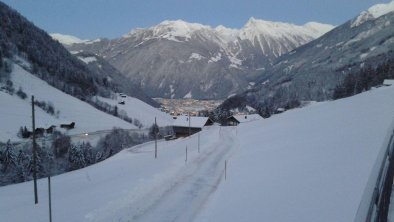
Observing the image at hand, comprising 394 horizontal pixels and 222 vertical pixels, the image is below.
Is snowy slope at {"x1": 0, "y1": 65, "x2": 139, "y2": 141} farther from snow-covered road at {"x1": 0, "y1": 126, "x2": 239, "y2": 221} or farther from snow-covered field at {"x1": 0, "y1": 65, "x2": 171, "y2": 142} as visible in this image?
snow-covered road at {"x1": 0, "y1": 126, "x2": 239, "y2": 221}

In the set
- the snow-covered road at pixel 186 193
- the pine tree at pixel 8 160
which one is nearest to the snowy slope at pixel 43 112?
the pine tree at pixel 8 160

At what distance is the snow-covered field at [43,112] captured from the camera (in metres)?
115

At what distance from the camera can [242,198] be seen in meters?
21.2

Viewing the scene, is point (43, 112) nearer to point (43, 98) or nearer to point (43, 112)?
point (43, 112)

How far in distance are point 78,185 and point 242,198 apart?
2227 centimetres

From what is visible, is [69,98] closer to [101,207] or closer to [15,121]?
[15,121]

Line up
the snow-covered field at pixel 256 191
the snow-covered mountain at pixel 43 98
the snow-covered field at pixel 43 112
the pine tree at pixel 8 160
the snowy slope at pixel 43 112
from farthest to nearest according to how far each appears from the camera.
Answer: the snow-covered mountain at pixel 43 98 < the snowy slope at pixel 43 112 < the snow-covered field at pixel 43 112 < the pine tree at pixel 8 160 < the snow-covered field at pixel 256 191

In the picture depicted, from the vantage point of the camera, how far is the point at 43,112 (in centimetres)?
13812

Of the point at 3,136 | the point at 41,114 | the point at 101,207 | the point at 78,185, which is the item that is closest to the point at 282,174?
the point at 101,207

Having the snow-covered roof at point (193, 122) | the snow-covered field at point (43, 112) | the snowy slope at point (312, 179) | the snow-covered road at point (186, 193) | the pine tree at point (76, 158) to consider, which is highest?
the snow-covered field at point (43, 112)

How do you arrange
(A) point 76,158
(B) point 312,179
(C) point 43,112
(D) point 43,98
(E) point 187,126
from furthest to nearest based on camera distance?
(D) point 43,98
(C) point 43,112
(E) point 187,126
(A) point 76,158
(B) point 312,179

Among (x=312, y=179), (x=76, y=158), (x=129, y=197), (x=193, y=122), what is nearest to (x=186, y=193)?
(x=129, y=197)

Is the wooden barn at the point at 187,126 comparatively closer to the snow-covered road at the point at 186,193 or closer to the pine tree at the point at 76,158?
the pine tree at the point at 76,158

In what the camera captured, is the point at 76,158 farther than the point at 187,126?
No
